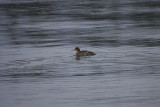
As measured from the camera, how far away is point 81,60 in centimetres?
1828

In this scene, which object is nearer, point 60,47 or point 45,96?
point 45,96

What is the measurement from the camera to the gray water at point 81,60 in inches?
506

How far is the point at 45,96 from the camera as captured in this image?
42.8 ft

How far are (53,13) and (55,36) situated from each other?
12115mm

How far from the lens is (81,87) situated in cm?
1387

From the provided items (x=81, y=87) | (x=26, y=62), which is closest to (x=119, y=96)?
(x=81, y=87)

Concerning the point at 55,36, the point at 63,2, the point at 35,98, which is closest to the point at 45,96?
the point at 35,98

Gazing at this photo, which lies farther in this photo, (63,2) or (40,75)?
(63,2)

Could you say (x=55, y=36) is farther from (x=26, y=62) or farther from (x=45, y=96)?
(x=45, y=96)

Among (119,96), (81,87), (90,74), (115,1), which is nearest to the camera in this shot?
(119,96)

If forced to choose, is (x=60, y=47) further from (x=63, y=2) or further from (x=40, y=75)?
(x=63, y=2)

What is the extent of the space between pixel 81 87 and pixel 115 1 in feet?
105

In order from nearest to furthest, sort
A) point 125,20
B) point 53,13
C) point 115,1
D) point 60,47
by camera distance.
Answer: point 60,47
point 125,20
point 53,13
point 115,1

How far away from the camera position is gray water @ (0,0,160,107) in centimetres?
1285
